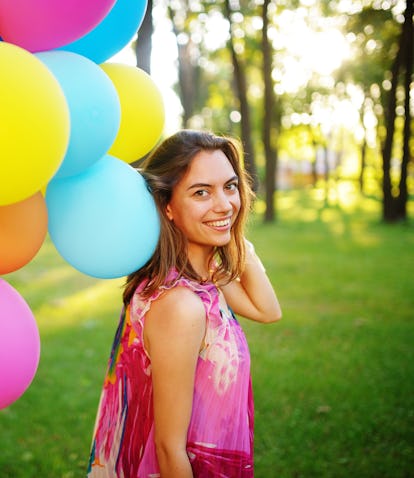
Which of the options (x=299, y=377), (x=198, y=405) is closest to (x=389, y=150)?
(x=299, y=377)

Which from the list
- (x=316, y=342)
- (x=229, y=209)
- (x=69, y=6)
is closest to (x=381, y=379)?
(x=316, y=342)

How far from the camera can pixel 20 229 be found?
1.50 meters

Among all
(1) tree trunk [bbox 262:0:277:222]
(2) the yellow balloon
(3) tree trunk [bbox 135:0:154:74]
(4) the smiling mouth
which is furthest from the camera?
(1) tree trunk [bbox 262:0:277:222]

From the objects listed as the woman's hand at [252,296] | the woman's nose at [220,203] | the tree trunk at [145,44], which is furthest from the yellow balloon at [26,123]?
the tree trunk at [145,44]

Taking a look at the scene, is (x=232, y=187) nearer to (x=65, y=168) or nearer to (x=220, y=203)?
(x=220, y=203)

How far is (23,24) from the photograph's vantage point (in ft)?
4.55

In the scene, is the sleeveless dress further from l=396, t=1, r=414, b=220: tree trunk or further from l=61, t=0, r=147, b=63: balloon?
l=396, t=1, r=414, b=220: tree trunk

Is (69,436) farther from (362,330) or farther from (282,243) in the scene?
(282,243)

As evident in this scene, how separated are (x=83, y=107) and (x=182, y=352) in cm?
77

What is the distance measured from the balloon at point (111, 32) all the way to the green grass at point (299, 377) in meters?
2.69

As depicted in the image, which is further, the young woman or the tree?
the tree

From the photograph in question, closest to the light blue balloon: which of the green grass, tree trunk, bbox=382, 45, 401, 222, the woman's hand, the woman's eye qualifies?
the woman's eye

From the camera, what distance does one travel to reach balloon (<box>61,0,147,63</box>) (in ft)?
5.44

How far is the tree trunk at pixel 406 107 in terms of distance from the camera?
13586 mm
